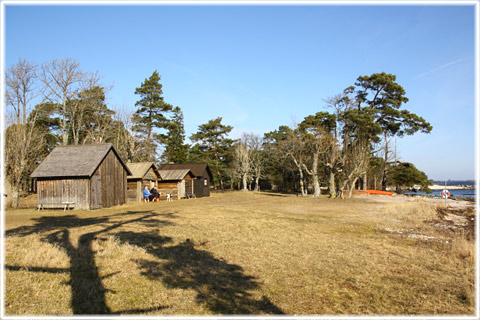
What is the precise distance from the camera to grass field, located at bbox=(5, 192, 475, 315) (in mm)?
5637

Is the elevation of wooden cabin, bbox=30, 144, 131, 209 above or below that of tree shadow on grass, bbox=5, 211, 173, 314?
above

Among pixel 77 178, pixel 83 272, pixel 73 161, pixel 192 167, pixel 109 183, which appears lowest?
pixel 83 272

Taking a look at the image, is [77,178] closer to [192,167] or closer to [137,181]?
[137,181]

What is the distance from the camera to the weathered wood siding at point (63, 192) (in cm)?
2358

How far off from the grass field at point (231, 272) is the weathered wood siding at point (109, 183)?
12310 mm

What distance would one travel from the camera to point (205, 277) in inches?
284

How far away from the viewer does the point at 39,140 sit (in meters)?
→ 33.7

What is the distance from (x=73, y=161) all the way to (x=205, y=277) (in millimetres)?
21732

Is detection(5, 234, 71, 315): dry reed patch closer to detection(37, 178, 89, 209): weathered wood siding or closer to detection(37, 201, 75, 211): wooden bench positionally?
detection(37, 178, 89, 209): weathered wood siding

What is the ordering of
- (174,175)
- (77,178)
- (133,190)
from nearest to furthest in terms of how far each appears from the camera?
(77,178), (133,190), (174,175)

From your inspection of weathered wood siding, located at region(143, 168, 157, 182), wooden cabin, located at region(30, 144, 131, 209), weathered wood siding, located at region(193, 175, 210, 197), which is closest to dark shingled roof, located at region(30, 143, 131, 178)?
wooden cabin, located at region(30, 144, 131, 209)

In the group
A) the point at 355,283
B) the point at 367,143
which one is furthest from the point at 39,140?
the point at 367,143

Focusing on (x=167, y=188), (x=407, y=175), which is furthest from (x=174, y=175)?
(x=407, y=175)

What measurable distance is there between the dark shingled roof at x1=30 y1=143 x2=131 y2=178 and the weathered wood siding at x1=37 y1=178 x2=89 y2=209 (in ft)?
1.82
